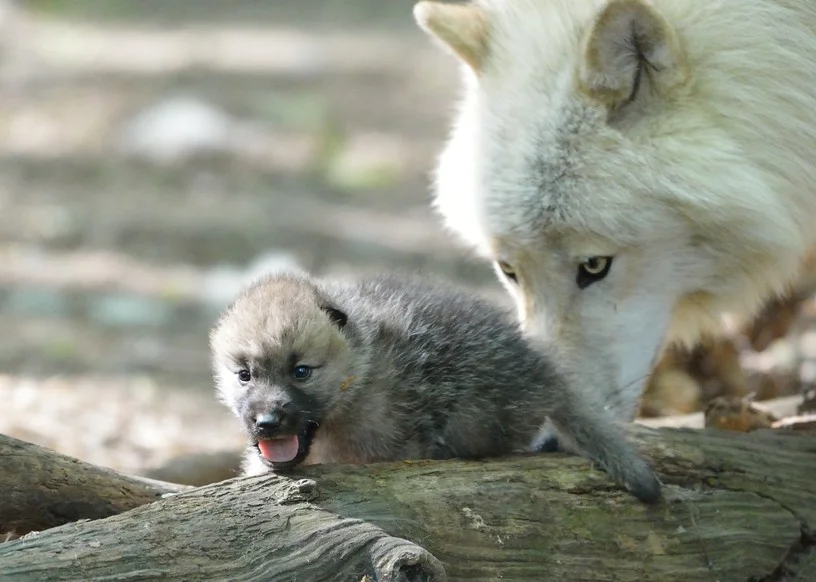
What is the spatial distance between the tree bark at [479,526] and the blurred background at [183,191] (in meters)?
2.02

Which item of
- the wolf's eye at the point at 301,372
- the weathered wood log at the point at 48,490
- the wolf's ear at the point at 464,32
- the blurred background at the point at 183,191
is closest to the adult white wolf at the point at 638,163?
the wolf's ear at the point at 464,32

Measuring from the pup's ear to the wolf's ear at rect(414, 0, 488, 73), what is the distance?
1787mm

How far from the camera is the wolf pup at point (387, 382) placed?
131 inches

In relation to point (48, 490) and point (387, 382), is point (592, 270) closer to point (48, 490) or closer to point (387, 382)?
point (387, 382)

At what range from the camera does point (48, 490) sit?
3143 millimetres

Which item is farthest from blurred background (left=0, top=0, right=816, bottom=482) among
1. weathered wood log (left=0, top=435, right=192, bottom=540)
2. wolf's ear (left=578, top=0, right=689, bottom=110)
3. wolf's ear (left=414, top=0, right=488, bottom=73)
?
wolf's ear (left=578, top=0, right=689, bottom=110)

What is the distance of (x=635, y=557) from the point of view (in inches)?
135

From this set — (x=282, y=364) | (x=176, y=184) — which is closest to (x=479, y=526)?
(x=282, y=364)

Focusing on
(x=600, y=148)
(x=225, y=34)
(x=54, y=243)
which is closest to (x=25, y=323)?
(x=54, y=243)

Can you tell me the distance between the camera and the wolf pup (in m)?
3.34

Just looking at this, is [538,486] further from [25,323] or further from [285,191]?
[285,191]

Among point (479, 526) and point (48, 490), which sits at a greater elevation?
point (48, 490)

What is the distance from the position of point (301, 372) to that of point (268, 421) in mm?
264

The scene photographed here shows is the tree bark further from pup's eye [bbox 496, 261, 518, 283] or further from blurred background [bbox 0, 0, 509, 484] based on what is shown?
blurred background [bbox 0, 0, 509, 484]
